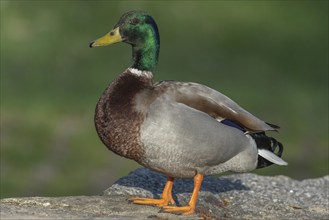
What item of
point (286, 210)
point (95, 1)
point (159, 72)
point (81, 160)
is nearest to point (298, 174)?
point (81, 160)

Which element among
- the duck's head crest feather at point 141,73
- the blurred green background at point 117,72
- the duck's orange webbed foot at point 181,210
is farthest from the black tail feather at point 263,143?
the blurred green background at point 117,72

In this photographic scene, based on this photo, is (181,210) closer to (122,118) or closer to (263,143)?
(122,118)

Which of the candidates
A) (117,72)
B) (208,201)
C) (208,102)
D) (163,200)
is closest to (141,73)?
(208,102)

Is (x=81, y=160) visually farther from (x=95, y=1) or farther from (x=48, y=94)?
(x=95, y=1)

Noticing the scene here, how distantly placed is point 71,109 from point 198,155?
10.0 meters

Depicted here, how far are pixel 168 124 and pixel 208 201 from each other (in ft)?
5.03

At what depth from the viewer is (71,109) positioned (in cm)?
1812

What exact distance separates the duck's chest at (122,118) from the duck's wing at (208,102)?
0.23m

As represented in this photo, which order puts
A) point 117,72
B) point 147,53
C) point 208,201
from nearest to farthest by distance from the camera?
point 147,53
point 208,201
point 117,72

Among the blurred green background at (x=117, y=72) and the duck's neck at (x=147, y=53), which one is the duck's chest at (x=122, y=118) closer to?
the duck's neck at (x=147, y=53)

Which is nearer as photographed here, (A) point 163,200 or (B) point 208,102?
(B) point 208,102

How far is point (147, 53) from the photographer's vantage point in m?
8.81

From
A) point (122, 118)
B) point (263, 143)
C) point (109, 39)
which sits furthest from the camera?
point (263, 143)

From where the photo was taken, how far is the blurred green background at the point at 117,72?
1603 centimetres
